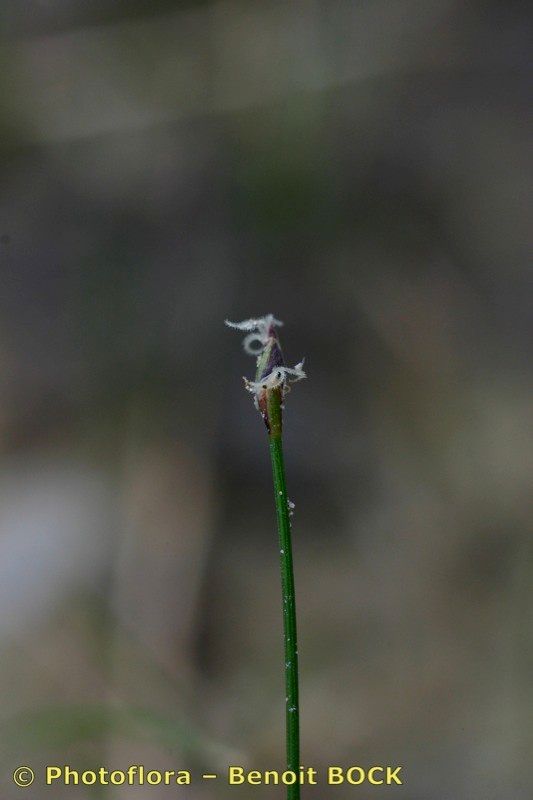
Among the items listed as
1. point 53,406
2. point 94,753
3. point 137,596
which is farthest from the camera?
point 53,406

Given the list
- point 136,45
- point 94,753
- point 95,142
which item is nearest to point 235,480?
point 94,753

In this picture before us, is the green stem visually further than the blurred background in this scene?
No

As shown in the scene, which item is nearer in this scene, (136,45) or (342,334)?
(342,334)

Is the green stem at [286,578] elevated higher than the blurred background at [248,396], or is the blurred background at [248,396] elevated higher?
the blurred background at [248,396]

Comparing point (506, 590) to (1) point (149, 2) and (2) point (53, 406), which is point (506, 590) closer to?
(2) point (53, 406)

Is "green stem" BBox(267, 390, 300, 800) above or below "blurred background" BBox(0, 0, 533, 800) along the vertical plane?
below
